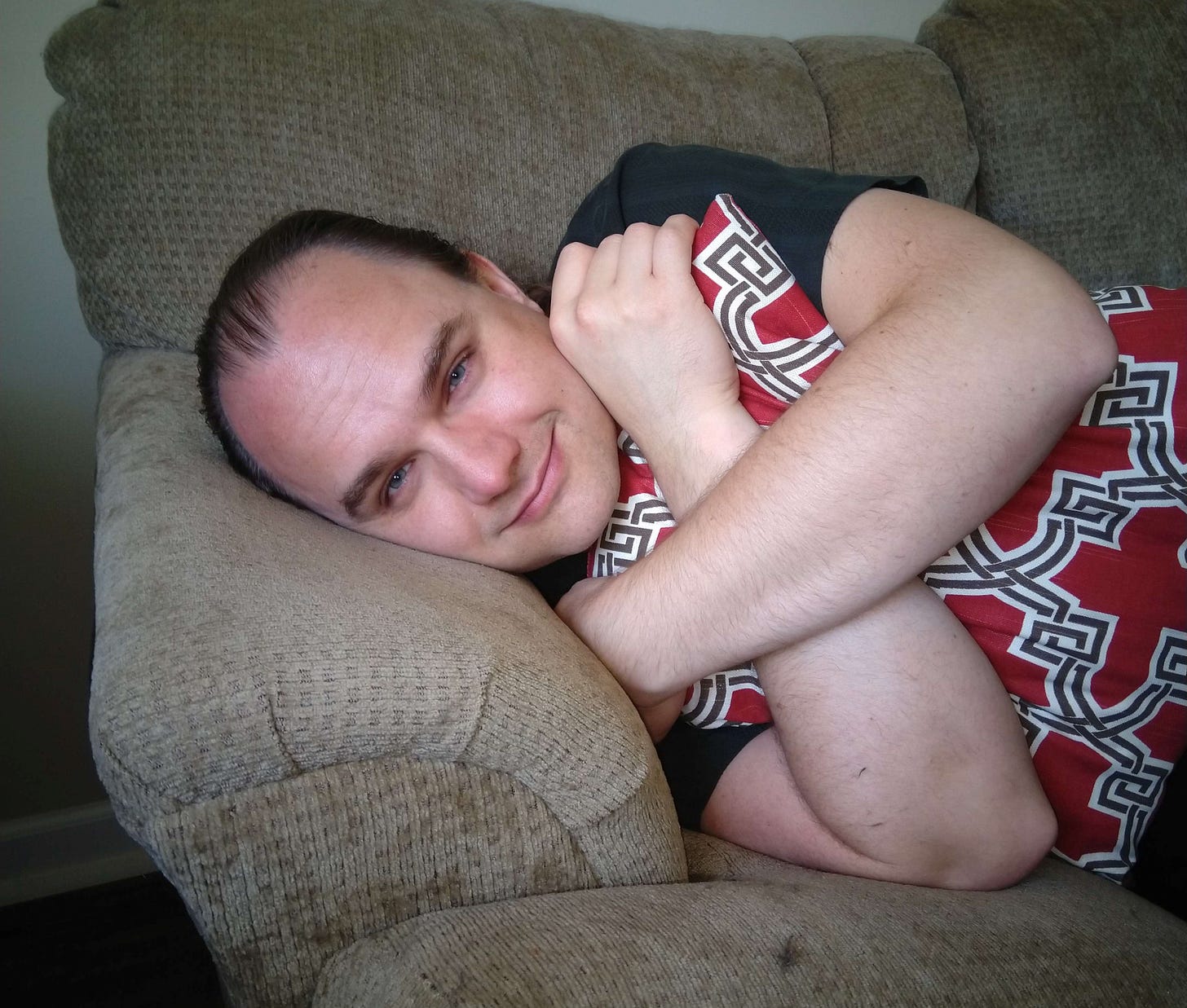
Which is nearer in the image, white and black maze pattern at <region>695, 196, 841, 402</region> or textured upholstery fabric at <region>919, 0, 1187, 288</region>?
white and black maze pattern at <region>695, 196, 841, 402</region>

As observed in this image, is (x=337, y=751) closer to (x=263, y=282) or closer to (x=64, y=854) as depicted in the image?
(x=263, y=282)

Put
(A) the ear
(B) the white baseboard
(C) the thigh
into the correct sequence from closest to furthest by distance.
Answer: (C) the thigh
(A) the ear
(B) the white baseboard

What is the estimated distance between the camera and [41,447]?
1.41 metres

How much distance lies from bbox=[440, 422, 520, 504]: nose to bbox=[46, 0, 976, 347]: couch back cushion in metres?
0.44

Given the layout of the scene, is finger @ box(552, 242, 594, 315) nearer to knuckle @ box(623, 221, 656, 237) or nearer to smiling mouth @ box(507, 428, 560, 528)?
knuckle @ box(623, 221, 656, 237)

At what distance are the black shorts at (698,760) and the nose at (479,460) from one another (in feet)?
1.06

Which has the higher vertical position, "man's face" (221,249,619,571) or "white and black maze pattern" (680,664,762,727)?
"man's face" (221,249,619,571)

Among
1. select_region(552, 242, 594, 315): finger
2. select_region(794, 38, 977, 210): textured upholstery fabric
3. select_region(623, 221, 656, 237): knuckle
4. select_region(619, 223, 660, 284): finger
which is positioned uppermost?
select_region(794, 38, 977, 210): textured upholstery fabric

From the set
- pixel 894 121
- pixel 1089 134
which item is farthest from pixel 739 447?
pixel 1089 134

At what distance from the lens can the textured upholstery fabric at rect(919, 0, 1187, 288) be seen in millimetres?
1380

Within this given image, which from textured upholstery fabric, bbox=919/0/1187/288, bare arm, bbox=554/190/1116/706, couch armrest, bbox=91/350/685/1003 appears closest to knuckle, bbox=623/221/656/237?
bare arm, bbox=554/190/1116/706

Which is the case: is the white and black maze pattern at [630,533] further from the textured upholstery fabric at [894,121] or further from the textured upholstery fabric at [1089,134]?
the textured upholstery fabric at [1089,134]

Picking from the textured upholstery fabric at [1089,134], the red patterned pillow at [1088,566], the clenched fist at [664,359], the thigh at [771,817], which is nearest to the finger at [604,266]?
the clenched fist at [664,359]

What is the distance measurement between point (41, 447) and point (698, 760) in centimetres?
121
